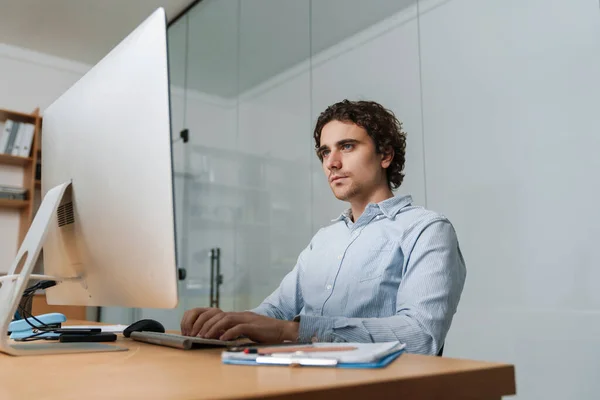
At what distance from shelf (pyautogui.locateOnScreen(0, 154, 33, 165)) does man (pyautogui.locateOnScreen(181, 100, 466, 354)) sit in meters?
3.32

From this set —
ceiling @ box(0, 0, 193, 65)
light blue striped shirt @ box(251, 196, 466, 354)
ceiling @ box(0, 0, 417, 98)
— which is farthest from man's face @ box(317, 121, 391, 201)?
ceiling @ box(0, 0, 193, 65)

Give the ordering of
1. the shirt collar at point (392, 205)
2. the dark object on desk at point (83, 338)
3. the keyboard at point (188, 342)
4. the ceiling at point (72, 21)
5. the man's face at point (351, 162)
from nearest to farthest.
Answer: the keyboard at point (188, 342) < the dark object on desk at point (83, 338) < the shirt collar at point (392, 205) < the man's face at point (351, 162) < the ceiling at point (72, 21)

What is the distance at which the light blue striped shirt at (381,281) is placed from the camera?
109cm

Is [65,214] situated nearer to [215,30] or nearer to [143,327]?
[143,327]

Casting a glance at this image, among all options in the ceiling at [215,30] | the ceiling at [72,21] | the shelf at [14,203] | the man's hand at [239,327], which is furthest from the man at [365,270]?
the shelf at [14,203]

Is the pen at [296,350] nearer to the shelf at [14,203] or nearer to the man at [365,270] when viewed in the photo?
the man at [365,270]

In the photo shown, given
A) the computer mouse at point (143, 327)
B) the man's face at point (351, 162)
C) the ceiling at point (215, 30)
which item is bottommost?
the computer mouse at point (143, 327)

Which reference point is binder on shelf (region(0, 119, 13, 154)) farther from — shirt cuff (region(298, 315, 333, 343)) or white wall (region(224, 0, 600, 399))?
shirt cuff (region(298, 315, 333, 343))

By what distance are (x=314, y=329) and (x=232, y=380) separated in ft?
1.74

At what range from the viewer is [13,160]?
4.46m

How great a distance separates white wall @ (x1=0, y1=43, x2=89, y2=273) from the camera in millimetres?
4520

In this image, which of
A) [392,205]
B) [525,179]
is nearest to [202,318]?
[392,205]

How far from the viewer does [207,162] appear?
3.90m

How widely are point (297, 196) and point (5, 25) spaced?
3130mm
